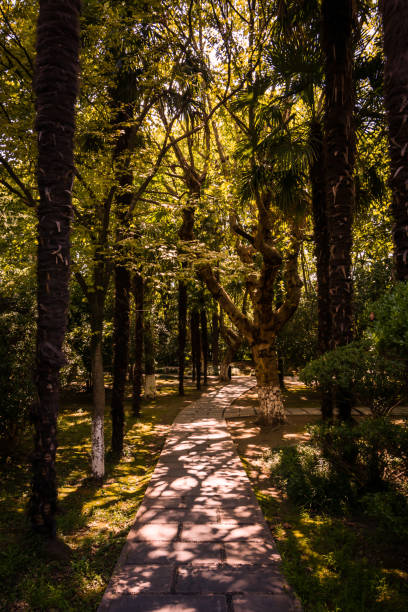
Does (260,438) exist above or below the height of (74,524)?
below

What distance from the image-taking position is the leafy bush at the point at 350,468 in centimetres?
474

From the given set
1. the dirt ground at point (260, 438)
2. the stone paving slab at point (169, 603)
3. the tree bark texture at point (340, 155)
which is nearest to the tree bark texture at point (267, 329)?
the dirt ground at point (260, 438)

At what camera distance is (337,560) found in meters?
4.25

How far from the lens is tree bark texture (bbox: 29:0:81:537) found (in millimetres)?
4469

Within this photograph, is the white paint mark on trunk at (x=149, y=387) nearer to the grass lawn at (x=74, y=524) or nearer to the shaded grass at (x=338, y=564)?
the grass lawn at (x=74, y=524)

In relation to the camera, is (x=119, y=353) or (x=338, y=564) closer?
(x=338, y=564)

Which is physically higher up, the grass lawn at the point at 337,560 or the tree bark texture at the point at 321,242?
the tree bark texture at the point at 321,242

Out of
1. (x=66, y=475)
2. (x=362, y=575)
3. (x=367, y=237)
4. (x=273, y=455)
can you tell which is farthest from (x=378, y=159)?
(x=66, y=475)

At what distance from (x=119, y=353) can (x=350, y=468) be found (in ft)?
18.5

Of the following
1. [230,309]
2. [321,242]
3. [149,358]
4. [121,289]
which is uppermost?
[321,242]

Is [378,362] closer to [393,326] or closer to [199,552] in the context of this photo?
[393,326]

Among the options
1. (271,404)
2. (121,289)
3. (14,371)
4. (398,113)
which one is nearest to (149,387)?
(271,404)

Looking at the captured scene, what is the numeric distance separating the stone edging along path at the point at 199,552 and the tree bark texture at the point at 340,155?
2.56 m

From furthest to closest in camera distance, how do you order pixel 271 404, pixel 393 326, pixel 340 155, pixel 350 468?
pixel 271 404 < pixel 340 155 < pixel 350 468 < pixel 393 326
